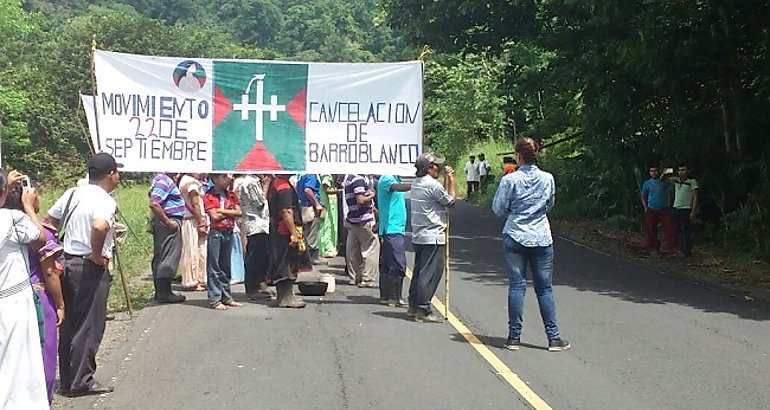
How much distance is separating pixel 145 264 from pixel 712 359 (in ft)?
30.7

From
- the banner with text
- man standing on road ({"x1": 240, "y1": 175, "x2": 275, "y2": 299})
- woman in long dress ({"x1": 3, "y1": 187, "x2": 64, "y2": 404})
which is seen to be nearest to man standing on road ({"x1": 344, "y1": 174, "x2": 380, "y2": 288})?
the banner with text

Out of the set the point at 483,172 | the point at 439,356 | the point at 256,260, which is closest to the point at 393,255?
the point at 256,260

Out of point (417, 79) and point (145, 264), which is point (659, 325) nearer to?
point (417, 79)

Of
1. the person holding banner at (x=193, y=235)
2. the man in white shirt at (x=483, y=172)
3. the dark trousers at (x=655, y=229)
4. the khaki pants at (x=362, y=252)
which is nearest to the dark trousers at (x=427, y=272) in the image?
the khaki pants at (x=362, y=252)

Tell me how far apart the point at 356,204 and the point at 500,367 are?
13.6ft

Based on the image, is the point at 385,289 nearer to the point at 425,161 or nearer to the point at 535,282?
the point at 425,161

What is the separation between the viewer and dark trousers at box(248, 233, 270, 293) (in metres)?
10.8

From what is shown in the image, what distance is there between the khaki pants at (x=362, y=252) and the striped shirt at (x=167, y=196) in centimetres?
213

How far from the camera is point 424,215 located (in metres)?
9.59

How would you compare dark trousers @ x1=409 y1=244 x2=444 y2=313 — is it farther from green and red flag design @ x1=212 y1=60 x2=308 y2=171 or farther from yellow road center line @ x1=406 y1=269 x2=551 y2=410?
green and red flag design @ x1=212 y1=60 x2=308 y2=171

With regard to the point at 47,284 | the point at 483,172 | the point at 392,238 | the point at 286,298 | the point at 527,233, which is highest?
the point at 483,172

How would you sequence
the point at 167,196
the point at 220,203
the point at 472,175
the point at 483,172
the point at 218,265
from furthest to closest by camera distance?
1. the point at 483,172
2. the point at 472,175
3. the point at 167,196
4. the point at 220,203
5. the point at 218,265

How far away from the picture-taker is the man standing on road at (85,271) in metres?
6.81

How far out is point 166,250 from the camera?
10.7 m
